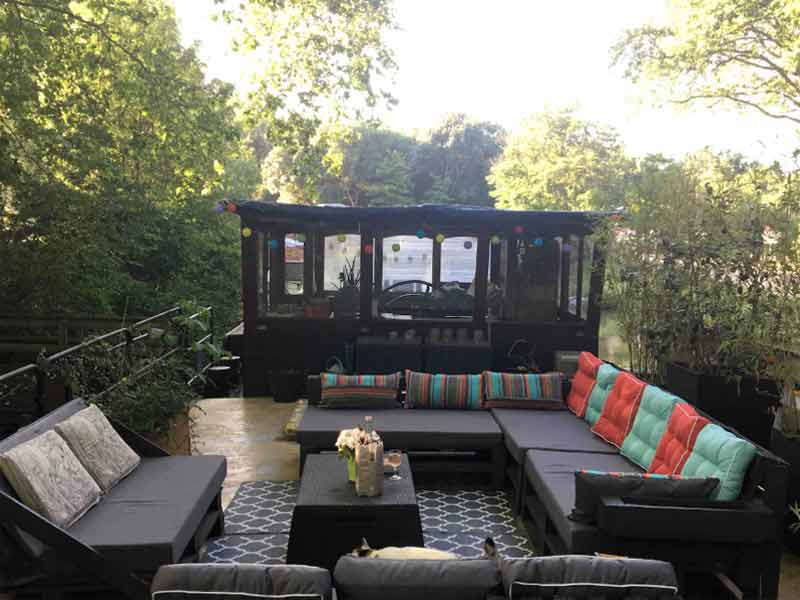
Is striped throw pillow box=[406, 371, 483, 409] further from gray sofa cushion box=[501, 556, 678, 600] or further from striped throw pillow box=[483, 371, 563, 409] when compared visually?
gray sofa cushion box=[501, 556, 678, 600]

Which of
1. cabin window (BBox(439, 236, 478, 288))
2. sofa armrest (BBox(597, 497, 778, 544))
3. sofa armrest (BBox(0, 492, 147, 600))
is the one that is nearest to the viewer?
sofa armrest (BBox(0, 492, 147, 600))

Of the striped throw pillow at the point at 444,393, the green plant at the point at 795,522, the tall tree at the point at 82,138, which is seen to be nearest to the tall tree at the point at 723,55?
the tall tree at the point at 82,138

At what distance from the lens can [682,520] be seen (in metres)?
3.45

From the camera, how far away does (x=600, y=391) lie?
555 centimetres

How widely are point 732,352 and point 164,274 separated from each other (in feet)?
41.5

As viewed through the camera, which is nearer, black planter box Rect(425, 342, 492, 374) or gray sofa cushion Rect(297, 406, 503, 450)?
gray sofa cushion Rect(297, 406, 503, 450)

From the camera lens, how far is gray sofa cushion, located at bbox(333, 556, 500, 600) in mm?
2193

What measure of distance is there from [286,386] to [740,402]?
5.09 metres

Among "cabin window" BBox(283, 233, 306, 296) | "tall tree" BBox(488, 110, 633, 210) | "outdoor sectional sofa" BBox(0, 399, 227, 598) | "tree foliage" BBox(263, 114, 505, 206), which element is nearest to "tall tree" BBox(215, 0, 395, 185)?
"cabin window" BBox(283, 233, 306, 296)

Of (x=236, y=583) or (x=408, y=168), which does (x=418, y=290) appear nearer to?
(x=236, y=583)

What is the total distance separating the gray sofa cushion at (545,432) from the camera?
195 inches

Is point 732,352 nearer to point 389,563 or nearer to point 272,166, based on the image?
point 389,563

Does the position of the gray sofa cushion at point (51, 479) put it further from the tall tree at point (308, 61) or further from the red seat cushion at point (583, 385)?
the tall tree at point (308, 61)

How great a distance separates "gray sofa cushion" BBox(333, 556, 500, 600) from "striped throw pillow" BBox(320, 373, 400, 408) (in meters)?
3.74
